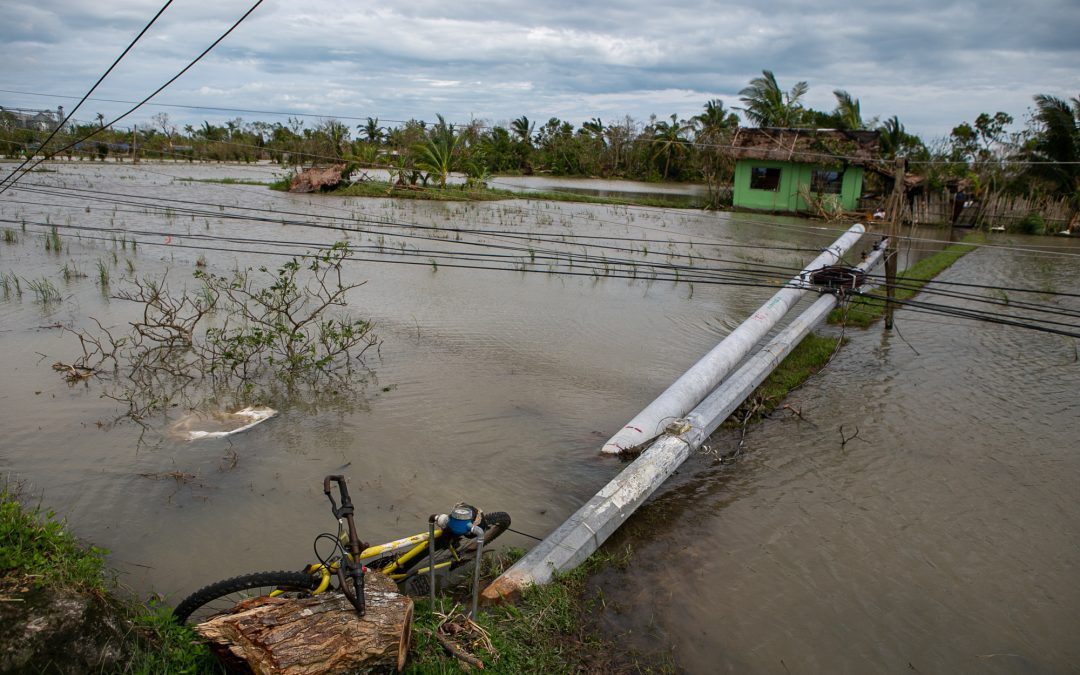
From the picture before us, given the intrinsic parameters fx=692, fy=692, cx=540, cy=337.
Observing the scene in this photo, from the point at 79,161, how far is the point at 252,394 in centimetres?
→ 3218

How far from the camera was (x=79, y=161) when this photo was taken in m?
32.0

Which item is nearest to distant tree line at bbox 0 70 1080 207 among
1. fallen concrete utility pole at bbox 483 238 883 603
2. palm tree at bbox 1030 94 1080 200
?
palm tree at bbox 1030 94 1080 200

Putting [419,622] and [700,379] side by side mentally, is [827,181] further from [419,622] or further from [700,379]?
[419,622]

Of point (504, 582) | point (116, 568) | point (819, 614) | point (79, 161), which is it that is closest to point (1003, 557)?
point (819, 614)

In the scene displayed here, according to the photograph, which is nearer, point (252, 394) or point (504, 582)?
point (504, 582)

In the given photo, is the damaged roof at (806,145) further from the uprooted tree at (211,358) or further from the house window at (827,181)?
the uprooted tree at (211,358)

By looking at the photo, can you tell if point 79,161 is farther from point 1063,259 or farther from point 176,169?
point 1063,259

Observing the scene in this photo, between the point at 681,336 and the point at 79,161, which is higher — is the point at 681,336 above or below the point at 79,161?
below

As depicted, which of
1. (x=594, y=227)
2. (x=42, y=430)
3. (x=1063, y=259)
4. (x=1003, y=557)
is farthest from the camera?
(x=594, y=227)

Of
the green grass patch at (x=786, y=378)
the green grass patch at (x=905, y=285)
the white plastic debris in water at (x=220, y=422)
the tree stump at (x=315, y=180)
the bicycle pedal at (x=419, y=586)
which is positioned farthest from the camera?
the tree stump at (x=315, y=180)

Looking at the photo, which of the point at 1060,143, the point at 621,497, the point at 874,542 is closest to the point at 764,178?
the point at 1060,143

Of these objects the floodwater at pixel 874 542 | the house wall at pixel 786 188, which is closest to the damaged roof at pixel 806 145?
the house wall at pixel 786 188

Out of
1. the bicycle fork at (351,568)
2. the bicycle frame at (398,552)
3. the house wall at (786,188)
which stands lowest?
the bicycle frame at (398,552)

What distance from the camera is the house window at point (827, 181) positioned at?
24.5 meters
